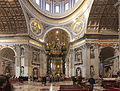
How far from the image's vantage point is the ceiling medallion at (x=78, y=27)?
94.2ft

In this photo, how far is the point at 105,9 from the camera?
23.7m

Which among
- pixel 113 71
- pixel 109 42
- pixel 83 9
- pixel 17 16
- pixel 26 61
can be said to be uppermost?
pixel 83 9

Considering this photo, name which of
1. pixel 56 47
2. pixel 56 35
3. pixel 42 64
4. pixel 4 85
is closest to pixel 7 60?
pixel 42 64

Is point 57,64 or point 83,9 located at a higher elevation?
point 83,9

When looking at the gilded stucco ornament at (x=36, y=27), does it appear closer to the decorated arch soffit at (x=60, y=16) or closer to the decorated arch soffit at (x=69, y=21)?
the decorated arch soffit at (x=69, y=21)

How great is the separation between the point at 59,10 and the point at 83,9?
8.53 m

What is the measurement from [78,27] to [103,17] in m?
6.06

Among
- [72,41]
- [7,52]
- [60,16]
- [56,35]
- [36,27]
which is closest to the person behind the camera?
[7,52]

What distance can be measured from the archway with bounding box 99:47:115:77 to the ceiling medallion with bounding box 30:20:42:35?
13119 millimetres

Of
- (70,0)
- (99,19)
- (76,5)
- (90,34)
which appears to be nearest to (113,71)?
(90,34)

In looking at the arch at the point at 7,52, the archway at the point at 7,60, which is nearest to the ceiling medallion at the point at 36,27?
the arch at the point at 7,52

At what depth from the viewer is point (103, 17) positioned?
82.7 feet

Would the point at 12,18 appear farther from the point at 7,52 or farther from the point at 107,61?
the point at 107,61

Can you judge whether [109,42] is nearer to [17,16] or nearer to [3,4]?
[17,16]
